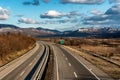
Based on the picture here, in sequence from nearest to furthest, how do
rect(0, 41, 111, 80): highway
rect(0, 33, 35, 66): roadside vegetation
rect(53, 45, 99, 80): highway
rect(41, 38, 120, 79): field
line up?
rect(53, 45, 99, 80): highway, rect(0, 41, 111, 80): highway, rect(41, 38, 120, 79): field, rect(0, 33, 35, 66): roadside vegetation

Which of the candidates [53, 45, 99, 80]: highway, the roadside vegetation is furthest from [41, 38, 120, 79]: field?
the roadside vegetation

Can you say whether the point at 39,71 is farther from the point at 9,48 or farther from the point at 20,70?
the point at 9,48

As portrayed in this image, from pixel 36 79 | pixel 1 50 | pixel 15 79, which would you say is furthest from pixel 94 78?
pixel 1 50

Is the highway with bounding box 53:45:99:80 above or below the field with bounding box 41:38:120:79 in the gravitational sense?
above

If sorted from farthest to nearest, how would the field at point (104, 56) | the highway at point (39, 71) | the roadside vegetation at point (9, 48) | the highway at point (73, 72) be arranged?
the roadside vegetation at point (9, 48), the field at point (104, 56), the highway at point (39, 71), the highway at point (73, 72)

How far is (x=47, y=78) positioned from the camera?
2397cm

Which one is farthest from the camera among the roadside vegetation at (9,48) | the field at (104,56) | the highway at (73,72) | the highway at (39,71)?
the roadside vegetation at (9,48)

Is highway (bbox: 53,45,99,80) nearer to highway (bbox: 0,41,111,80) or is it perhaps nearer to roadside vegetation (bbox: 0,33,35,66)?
highway (bbox: 0,41,111,80)

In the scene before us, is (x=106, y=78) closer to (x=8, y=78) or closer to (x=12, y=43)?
(x=8, y=78)

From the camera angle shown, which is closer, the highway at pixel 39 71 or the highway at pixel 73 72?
the highway at pixel 73 72

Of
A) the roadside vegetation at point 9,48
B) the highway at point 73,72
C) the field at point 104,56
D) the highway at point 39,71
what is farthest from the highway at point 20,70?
the field at point 104,56

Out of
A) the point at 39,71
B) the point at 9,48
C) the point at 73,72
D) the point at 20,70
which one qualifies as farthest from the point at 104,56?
the point at 39,71

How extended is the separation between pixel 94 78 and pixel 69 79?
8.05 ft

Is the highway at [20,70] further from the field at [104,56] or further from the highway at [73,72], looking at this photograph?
the field at [104,56]
